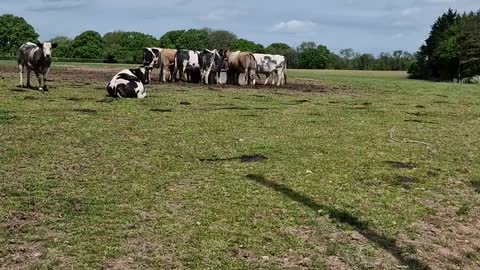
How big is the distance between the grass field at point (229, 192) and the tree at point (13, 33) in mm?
97409

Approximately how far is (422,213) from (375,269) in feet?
6.23

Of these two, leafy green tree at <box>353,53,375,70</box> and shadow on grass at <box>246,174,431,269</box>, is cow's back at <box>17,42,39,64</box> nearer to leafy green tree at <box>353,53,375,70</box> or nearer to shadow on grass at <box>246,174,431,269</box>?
shadow on grass at <box>246,174,431,269</box>

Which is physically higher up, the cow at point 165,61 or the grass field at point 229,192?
the cow at point 165,61

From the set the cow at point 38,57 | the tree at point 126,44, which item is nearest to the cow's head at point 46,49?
the cow at point 38,57

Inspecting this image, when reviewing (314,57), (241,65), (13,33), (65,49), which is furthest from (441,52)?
(13,33)

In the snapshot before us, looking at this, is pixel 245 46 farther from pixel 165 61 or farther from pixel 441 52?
pixel 165 61

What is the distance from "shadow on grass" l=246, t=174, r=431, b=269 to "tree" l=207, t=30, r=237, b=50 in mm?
91432

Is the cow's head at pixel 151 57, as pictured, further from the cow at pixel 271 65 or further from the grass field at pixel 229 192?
the grass field at pixel 229 192

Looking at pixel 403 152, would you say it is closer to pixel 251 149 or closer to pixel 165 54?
pixel 251 149

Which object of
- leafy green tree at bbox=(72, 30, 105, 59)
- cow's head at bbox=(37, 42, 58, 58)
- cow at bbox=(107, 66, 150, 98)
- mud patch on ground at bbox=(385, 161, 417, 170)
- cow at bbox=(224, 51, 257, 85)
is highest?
leafy green tree at bbox=(72, 30, 105, 59)

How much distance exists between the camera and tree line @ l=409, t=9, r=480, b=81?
79.2m

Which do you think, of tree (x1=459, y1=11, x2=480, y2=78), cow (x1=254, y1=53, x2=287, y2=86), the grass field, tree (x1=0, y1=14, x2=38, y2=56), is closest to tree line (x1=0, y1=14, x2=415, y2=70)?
tree (x1=0, y1=14, x2=38, y2=56)

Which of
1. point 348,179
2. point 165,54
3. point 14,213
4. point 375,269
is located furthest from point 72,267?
point 165,54

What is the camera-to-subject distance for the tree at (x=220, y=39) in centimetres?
10049
